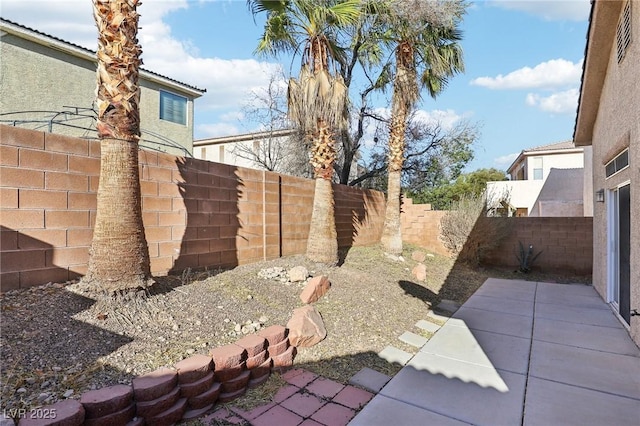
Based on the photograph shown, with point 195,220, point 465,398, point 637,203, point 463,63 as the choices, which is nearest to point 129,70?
point 195,220

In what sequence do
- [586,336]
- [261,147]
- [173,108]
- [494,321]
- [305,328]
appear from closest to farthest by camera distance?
[305,328], [586,336], [494,321], [173,108], [261,147]

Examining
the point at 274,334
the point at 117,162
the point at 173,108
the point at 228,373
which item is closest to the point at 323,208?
the point at 274,334

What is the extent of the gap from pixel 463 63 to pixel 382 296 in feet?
28.1

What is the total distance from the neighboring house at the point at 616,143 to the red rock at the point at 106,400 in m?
5.99

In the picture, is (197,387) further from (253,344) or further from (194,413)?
(253,344)

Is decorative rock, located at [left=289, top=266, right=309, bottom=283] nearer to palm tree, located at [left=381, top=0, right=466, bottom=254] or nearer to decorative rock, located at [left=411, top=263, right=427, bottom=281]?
decorative rock, located at [left=411, top=263, right=427, bottom=281]

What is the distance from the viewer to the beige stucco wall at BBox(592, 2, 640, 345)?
466cm

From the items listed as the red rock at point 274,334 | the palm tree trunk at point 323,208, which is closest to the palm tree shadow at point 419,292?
the palm tree trunk at point 323,208

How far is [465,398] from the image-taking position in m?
3.55

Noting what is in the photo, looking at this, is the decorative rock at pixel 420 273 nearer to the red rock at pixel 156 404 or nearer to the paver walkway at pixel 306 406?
the paver walkway at pixel 306 406

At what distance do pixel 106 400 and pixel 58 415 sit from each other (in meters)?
0.31

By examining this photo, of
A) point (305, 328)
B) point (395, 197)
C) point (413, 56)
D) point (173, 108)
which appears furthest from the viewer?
point (173, 108)

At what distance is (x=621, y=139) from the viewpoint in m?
5.36

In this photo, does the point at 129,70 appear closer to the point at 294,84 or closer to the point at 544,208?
the point at 294,84
